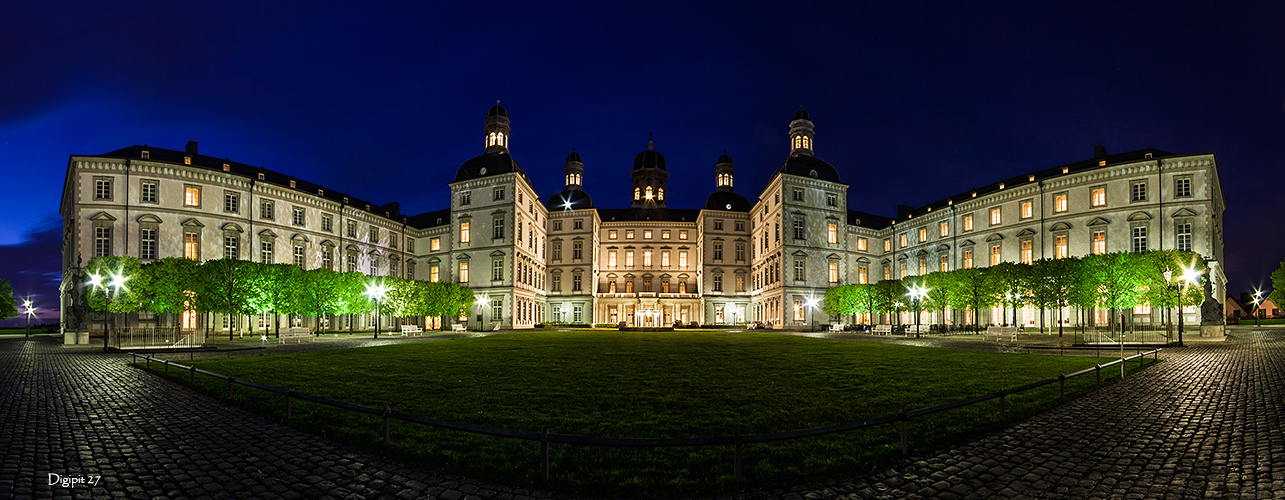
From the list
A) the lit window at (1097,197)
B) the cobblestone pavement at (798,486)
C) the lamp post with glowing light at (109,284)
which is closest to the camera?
the cobblestone pavement at (798,486)

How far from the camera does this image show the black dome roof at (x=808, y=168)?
63875 mm

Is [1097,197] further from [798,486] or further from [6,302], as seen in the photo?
[6,302]

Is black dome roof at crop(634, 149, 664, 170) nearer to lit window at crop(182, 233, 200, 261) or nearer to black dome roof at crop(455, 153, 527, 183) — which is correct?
black dome roof at crop(455, 153, 527, 183)

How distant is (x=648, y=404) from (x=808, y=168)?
58.3 metres

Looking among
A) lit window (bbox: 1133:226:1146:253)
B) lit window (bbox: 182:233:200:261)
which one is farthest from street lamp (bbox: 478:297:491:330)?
lit window (bbox: 1133:226:1146:253)

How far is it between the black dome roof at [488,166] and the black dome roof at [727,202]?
28898 millimetres

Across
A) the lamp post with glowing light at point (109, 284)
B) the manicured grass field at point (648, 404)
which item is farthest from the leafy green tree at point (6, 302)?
the manicured grass field at point (648, 404)

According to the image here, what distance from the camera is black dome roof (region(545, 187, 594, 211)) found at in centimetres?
7719

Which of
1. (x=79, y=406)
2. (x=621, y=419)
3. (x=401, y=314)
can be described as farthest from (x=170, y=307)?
(x=621, y=419)

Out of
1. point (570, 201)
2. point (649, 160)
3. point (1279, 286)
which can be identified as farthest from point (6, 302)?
point (1279, 286)

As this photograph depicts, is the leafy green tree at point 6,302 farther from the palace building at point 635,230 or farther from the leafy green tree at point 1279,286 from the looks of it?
the leafy green tree at point 1279,286

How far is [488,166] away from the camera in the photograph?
205 feet

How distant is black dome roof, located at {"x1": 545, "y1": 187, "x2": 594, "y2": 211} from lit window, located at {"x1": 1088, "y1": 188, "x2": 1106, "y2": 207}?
5461cm

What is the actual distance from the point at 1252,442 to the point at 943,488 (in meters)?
5.63
